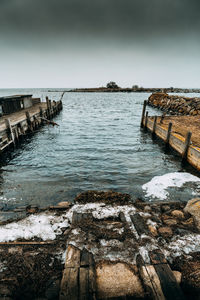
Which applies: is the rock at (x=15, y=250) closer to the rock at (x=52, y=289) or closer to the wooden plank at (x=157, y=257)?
the rock at (x=52, y=289)

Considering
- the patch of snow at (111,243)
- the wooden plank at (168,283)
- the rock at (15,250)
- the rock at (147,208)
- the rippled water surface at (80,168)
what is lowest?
the rippled water surface at (80,168)

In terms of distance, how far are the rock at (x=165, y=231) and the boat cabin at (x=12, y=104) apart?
19449mm

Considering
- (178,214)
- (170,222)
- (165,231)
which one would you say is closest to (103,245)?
(165,231)

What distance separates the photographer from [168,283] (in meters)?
3.10

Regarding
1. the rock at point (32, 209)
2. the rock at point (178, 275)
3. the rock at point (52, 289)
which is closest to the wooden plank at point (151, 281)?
the rock at point (178, 275)

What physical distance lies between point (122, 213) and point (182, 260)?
2054 millimetres

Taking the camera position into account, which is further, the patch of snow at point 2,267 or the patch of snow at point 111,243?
the patch of snow at point 111,243

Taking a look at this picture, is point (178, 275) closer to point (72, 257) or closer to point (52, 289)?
point (72, 257)

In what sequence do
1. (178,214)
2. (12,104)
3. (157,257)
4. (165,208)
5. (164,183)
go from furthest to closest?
(12,104) → (164,183) → (165,208) → (178,214) → (157,257)

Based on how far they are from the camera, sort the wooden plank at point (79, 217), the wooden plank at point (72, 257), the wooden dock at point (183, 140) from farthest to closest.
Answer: the wooden dock at point (183, 140), the wooden plank at point (79, 217), the wooden plank at point (72, 257)

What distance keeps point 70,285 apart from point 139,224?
2.51 metres

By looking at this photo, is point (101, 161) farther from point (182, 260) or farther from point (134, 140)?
point (182, 260)

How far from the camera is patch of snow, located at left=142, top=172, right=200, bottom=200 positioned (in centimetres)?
731

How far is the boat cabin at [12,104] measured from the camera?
18.4 meters
